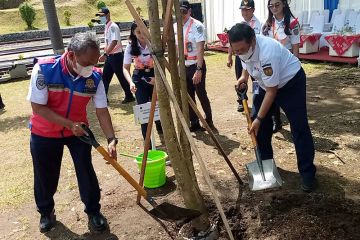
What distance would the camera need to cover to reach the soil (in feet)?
10.7

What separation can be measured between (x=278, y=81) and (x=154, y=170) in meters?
1.60

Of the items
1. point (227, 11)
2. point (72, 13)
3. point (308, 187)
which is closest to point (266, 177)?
point (308, 187)

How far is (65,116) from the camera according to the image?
3.16 m

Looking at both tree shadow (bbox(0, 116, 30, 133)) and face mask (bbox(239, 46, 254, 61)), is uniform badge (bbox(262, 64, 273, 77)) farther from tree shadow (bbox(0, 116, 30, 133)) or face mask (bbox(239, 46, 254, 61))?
tree shadow (bbox(0, 116, 30, 133))

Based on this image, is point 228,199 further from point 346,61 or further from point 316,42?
point 316,42

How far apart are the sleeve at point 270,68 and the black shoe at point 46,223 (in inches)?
93.6

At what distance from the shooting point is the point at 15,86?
10.9m

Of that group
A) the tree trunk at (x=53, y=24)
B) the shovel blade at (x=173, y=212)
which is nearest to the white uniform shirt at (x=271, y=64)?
the shovel blade at (x=173, y=212)

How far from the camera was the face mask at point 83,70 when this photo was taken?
2.94 meters

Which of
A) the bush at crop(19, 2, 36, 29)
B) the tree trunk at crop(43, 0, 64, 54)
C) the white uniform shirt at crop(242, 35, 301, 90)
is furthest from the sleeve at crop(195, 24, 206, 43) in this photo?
the bush at crop(19, 2, 36, 29)

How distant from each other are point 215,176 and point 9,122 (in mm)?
4988

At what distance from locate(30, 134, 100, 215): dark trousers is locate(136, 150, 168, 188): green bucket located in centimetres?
72

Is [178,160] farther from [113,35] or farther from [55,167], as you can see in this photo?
[113,35]

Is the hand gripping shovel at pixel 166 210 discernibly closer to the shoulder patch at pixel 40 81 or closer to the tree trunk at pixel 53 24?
the shoulder patch at pixel 40 81
